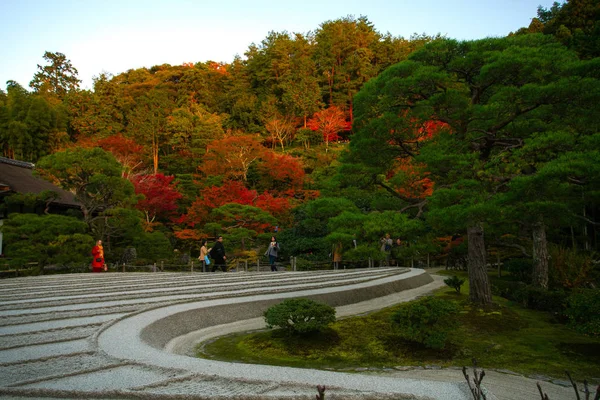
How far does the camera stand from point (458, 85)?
7395 mm

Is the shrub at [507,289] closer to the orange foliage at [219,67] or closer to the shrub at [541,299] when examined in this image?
the shrub at [541,299]

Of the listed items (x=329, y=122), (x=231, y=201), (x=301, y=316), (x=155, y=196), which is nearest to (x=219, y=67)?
(x=329, y=122)

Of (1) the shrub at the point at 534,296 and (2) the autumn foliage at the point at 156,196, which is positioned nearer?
(1) the shrub at the point at 534,296

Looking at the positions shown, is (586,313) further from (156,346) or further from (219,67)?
(219,67)

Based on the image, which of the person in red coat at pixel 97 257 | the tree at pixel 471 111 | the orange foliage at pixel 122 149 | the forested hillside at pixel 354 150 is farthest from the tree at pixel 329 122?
the tree at pixel 471 111

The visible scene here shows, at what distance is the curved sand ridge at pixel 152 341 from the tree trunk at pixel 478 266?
1.86m

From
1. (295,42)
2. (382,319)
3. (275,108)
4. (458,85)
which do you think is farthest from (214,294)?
(295,42)

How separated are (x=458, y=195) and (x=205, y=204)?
16.8m

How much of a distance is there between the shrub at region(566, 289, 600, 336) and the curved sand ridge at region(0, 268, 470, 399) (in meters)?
3.29

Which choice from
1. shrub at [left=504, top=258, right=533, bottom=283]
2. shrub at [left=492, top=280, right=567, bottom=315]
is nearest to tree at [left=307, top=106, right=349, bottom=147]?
shrub at [left=504, top=258, right=533, bottom=283]

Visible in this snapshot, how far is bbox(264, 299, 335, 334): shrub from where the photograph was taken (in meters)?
5.80

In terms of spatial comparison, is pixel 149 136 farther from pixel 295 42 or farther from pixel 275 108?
pixel 295 42

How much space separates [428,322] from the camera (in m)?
5.64

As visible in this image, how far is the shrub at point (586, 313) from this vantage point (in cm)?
566
